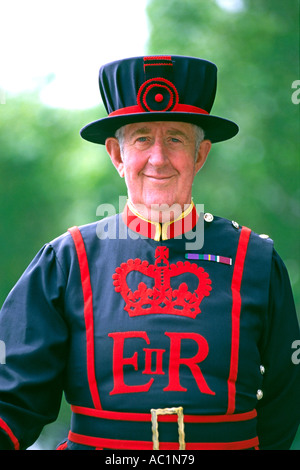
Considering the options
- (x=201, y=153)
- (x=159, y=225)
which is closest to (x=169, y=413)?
(x=159, y=225)

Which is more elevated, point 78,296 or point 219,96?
point 219,96

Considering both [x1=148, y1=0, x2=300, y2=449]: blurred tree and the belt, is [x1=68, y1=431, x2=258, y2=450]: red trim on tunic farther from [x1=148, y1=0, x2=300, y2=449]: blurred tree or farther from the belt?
[x1=148, y1=0, x2=300, y2=449]: blurred tree

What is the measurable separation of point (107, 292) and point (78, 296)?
93 mm

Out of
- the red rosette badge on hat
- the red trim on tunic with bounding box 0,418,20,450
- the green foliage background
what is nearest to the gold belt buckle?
the red trim on tunic with bounding box 0,418,20,450

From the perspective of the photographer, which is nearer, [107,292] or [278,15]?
[107,292]

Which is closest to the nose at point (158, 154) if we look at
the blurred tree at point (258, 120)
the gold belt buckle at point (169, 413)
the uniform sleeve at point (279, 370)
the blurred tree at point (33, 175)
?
the uniform sleeve at point (279, 370)

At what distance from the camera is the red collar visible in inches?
91.4

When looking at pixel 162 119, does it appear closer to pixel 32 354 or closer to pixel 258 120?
pixel 32 354

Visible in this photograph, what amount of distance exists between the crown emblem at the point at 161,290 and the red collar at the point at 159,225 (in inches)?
2.6

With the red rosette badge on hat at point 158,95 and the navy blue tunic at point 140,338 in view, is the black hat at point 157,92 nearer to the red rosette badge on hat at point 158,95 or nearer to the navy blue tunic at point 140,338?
the red rosette badge on hat at point 158,95

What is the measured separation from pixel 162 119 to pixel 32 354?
85 centimetres
